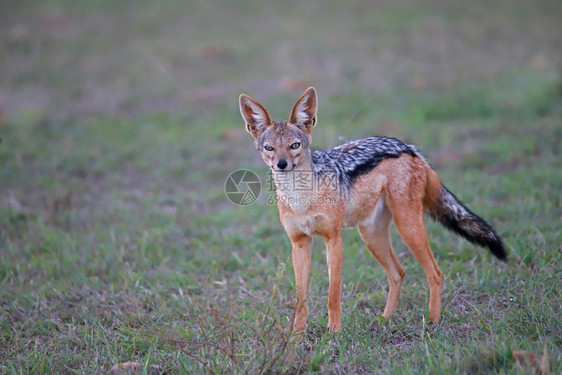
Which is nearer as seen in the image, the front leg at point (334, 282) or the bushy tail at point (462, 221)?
the front leg at point (334, 282)

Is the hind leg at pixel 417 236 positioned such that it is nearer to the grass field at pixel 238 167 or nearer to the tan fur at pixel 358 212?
the tan fur at pixel 358 212

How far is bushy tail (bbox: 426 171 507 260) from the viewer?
4.99 m

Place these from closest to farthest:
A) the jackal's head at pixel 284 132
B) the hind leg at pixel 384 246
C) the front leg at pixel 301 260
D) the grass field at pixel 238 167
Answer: the grass field at pixel 238 167, the jackal's head at pixel 284 132, the front leg at pixel 301 260, the hind leg at pixel 384 246

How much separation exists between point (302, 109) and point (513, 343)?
269cm

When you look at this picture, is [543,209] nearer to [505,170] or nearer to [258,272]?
[505,170]

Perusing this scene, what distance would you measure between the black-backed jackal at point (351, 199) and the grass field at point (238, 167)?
1.44 ft

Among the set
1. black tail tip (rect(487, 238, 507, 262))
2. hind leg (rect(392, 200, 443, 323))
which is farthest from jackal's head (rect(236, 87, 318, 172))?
black tail tip (rect(487, 238, 507, 262))

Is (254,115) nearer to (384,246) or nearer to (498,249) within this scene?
(384,246)

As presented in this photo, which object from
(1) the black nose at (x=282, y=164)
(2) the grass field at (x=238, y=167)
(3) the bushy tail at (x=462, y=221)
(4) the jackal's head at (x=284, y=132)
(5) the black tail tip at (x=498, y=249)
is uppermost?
(4) the jackal's head at (x=284, y=132)

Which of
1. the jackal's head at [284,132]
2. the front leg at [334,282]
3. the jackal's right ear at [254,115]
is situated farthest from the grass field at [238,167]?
the jackal's right ear at [254,115]

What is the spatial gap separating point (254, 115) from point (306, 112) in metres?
0.51

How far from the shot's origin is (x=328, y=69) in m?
14.4

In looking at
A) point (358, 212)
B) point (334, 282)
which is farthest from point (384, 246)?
point (334, 282)

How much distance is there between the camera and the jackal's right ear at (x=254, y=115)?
5.00 metres
